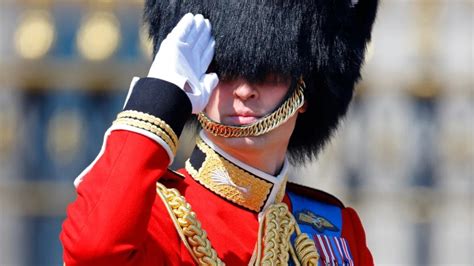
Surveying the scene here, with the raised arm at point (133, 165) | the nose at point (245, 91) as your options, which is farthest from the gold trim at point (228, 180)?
the raised arm at point (133, 165)

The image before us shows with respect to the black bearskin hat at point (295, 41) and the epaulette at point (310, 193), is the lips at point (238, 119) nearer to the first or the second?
the black bearskin hat at point (295, 41)

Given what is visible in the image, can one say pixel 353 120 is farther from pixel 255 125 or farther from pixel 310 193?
pixel 255 125

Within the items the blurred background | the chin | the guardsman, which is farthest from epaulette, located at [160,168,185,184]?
the blurred background

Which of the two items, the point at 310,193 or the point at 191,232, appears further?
the point at 310,193

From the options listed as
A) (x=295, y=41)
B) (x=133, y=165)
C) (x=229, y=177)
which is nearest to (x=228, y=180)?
(x=229, y=177)

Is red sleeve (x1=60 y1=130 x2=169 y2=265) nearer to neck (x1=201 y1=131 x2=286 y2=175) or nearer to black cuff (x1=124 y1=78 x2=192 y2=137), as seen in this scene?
black cuff (x1=124 y1=78 x2=192 y2=137)

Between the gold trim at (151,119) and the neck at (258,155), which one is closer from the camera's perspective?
the gold trim at (151,119)

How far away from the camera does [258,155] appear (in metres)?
3.04

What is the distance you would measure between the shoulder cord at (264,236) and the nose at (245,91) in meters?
0.23

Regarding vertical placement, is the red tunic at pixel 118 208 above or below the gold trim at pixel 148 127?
below

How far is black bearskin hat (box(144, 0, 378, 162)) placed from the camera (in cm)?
307

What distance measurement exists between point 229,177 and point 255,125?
0.47 feet

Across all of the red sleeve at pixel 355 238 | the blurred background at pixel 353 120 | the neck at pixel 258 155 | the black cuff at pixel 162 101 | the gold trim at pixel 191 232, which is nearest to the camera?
the black cuff at pixel 162 101

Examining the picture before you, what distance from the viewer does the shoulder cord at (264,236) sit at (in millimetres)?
2898
